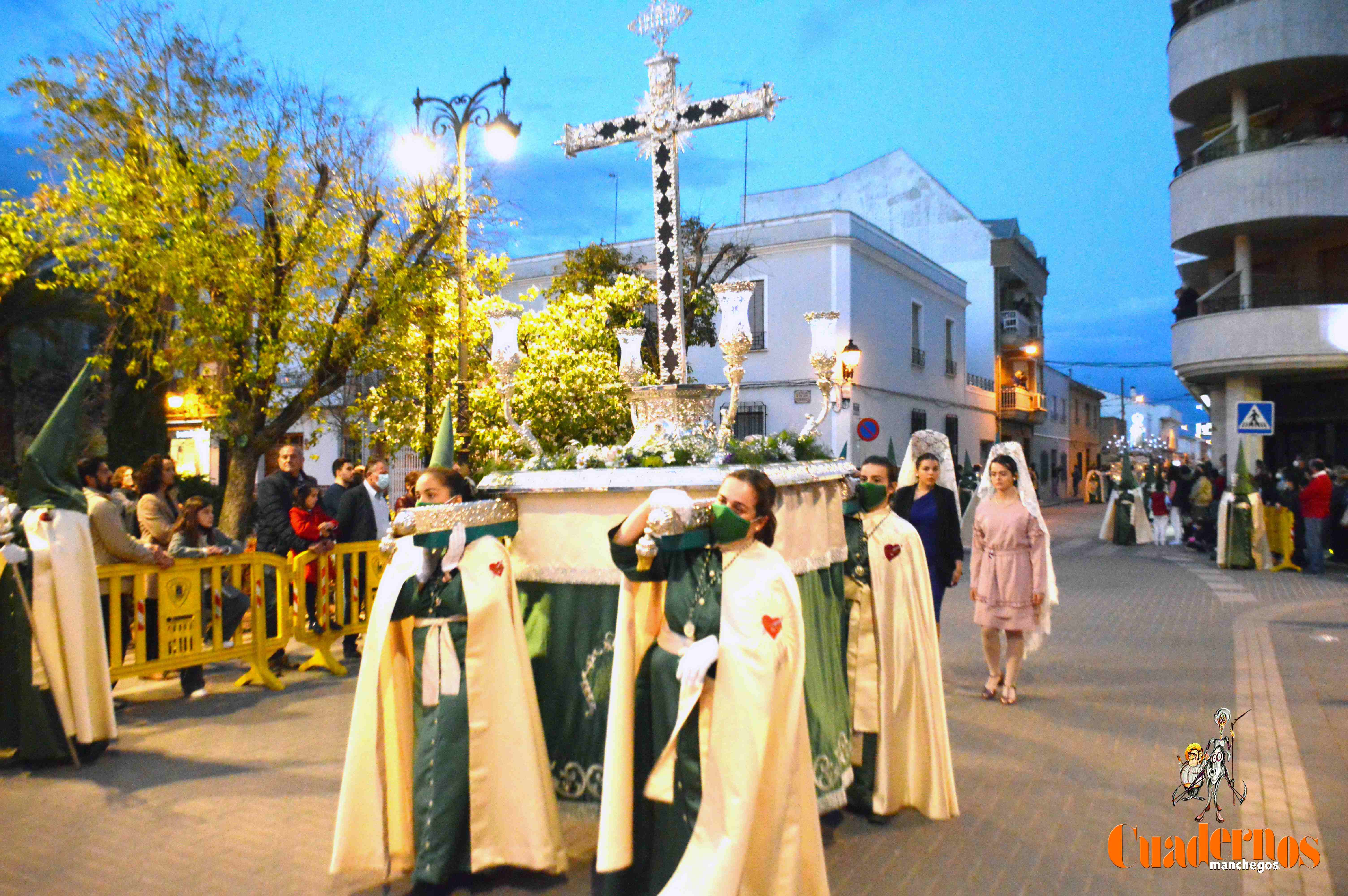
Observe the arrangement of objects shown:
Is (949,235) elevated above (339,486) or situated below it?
above

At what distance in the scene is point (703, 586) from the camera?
363 cm

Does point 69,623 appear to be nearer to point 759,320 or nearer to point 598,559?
point 598,559

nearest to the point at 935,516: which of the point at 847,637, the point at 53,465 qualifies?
the point at 847,637

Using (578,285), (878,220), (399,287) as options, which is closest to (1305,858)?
(399,287)

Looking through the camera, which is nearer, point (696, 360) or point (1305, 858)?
point (1305, 858)

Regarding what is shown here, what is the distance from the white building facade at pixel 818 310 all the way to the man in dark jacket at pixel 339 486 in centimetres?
1567

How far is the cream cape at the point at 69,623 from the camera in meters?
5.65

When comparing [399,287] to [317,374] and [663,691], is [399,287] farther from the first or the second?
[663,691]

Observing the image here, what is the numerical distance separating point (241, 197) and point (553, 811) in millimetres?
10154

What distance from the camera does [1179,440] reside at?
9831 centimetres

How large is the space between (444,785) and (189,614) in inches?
169

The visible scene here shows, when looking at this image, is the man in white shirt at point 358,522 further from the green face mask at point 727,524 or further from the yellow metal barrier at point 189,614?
the green face mask at point 727,524

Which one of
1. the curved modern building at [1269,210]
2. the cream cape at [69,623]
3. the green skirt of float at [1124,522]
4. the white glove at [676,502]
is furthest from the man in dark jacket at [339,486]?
the green skirt of float at [1124,522]

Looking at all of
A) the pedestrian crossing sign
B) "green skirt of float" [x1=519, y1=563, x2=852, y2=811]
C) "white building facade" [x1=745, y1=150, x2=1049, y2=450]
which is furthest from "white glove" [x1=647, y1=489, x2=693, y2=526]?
"white building facade" [x1=745, y1=150, x2=1049, y2=450]
